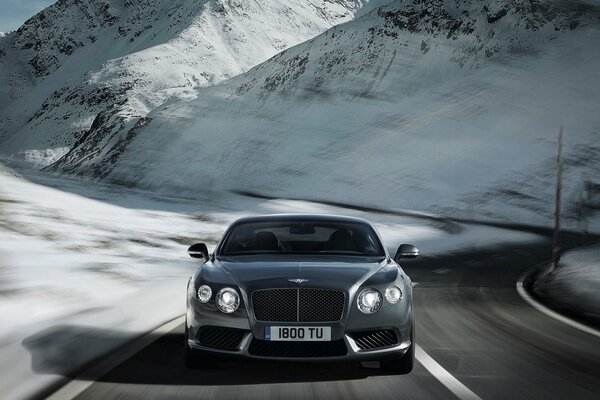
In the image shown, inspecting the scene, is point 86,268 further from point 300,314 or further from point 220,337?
point 300,314

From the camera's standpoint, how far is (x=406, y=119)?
321 ft

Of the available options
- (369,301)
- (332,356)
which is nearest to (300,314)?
(332,356)

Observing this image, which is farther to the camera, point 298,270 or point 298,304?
point 298,270

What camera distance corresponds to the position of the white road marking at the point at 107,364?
6.60 m

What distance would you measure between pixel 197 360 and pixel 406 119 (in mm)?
91705

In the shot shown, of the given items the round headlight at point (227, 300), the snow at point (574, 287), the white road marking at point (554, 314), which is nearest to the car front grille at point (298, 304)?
the round headlight at point (227, 300)

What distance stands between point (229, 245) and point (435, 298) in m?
7.16

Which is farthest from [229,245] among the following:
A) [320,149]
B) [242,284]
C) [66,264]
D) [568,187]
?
[320,149]

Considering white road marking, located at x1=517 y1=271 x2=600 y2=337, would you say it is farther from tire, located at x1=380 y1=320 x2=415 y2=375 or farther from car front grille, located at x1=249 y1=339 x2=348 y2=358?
car front grille, located at x1=249 y1=339 x2=348 y2=358

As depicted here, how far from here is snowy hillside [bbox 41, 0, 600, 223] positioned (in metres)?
84.2

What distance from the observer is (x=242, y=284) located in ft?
23.5

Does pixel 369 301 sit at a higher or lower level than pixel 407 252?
lower

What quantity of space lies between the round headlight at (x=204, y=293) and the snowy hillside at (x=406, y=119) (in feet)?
227

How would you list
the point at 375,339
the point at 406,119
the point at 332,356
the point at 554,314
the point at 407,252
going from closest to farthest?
the point at 332,356 < the point at 375,339 < the point at 407,252 < the point at 554,314 < the point at 406,119
